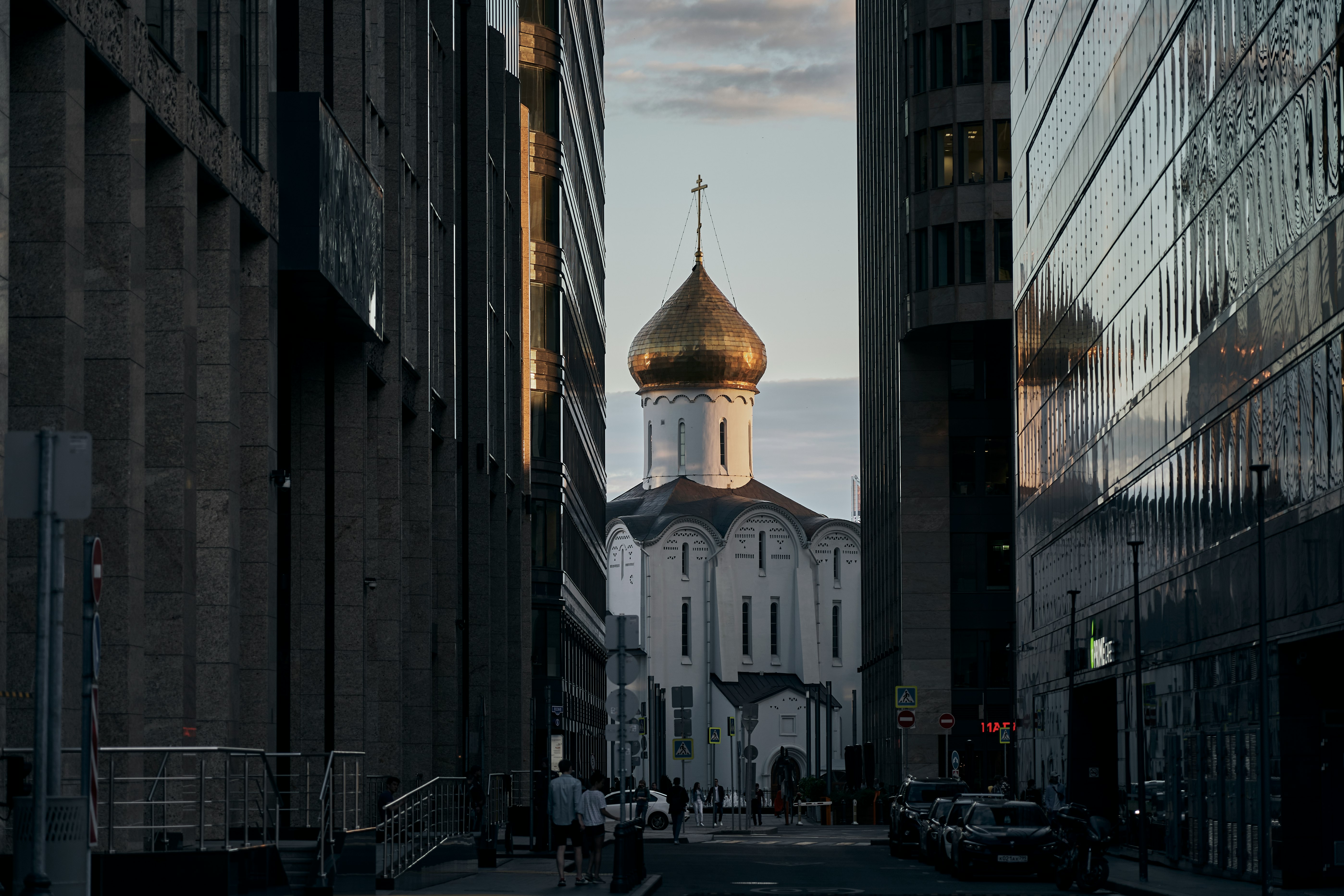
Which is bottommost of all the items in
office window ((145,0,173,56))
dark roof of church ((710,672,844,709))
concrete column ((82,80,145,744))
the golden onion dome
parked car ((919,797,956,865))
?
parked car ((919,797,956,865))

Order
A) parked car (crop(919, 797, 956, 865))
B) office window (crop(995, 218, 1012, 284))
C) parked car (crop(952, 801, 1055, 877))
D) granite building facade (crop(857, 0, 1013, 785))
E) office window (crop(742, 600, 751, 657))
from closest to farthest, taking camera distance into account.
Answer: parked car (crop(952, 801, 1055, 877))
parked car (crop(919, 797, 956, 865))
office window (crop(995, 218, 1012, 284))
granite building facade (crop(857, 0, 1013, 785))
office window (crop(742, 600, 751, 657))

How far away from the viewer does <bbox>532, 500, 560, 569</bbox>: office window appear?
194 feet

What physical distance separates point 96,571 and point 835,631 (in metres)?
119

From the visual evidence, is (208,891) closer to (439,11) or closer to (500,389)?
(439,11)

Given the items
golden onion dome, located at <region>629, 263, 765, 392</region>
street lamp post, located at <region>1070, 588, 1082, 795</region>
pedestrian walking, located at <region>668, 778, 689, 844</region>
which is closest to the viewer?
street lamp post, located at <region>1070, 588, 1082, 795</region>

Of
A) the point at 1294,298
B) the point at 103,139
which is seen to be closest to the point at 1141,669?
the point at 1294,298

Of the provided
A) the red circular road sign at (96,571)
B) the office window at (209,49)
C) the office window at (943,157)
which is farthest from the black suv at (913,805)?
the red circular road sign at (96,571)

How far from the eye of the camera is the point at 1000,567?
226ft

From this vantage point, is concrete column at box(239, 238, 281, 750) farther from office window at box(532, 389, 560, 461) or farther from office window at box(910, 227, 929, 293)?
office window at box(910, 227, 929, 293)

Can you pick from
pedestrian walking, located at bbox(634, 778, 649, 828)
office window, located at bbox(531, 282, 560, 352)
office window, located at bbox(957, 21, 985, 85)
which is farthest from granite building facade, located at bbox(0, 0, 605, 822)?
office window, located at bbox(957, 21, 985, 85)

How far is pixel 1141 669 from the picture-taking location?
36.6 meters

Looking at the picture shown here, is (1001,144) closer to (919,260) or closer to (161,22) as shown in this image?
(919,260)

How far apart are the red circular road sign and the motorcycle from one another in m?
19.0

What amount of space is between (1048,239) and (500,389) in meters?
14.1
